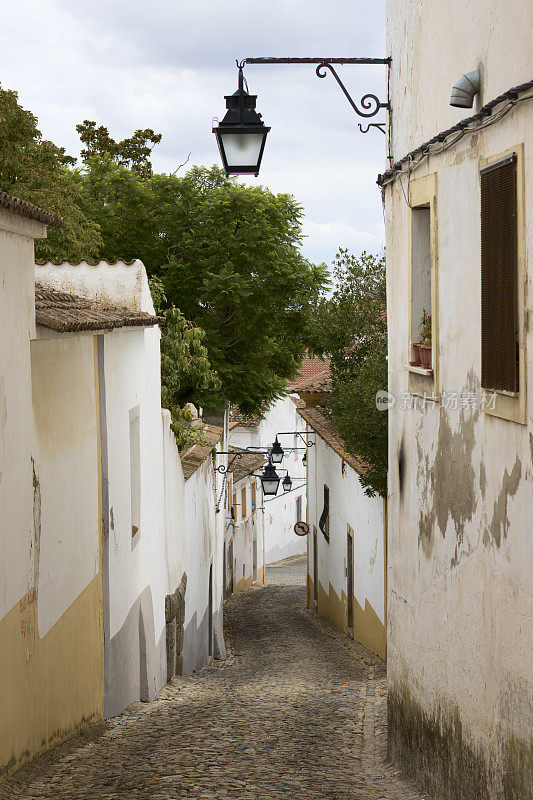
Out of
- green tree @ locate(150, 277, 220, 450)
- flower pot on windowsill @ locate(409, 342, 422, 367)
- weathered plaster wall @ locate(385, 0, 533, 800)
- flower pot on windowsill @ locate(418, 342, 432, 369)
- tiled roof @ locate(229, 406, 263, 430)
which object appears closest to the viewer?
weathered plaster wall @ locate(385, 0, 533, 800)

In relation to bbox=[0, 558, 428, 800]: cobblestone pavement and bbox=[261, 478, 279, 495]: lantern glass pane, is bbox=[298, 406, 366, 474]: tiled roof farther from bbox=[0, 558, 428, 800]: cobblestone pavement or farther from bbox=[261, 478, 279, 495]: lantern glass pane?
bbox=[0, 558, 428, 800]: cobblestone pavement

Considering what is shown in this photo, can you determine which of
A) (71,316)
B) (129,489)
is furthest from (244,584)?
(71,316)

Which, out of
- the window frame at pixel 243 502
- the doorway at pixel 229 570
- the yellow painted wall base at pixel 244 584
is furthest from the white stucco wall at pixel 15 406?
the window frame at pixel 243 502

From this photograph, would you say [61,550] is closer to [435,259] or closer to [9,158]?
[435,259]

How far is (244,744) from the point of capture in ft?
27.7

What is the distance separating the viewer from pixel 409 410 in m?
7.82

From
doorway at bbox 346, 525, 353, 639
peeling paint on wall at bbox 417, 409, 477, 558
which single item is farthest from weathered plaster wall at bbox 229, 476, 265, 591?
peeling paint on wall at bbox 417, 409, 477, 558

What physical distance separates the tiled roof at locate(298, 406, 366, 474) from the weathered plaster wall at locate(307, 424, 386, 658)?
360mm

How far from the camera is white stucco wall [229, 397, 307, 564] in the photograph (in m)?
40.5

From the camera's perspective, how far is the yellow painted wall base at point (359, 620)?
1527 centimetres

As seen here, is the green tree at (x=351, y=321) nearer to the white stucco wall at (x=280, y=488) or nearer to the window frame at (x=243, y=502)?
the window frame at (x=243, y=502)

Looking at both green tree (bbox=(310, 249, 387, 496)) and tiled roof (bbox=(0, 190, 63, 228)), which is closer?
tiled roof (bbox=(0, 190, 63, 228))

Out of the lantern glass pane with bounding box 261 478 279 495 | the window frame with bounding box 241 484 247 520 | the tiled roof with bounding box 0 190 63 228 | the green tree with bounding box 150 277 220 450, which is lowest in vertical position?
the window frame with bounding box 241 484 247 520

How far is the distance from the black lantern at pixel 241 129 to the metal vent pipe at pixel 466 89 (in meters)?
1.98
